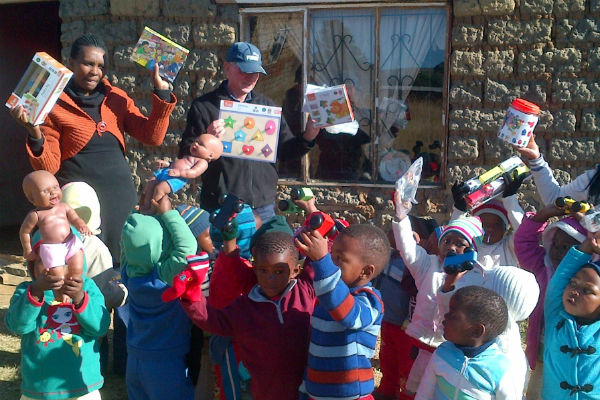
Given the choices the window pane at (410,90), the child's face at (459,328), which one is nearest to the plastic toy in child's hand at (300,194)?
the child's face at (459,328)

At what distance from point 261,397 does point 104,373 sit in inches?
68.7

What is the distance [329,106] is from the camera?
411 centimetres

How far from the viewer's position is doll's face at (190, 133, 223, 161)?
3.42 meters

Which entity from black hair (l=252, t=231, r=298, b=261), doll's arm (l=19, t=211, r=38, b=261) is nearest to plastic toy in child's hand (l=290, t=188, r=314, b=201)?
black hair (l=252, t=231, r=298, b=261)

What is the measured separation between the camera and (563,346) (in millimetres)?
2906

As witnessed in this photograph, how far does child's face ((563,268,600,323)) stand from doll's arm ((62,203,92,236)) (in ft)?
7.85

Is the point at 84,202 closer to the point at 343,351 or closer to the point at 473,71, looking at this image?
the point at 343,351

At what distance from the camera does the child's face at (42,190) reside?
3414mm

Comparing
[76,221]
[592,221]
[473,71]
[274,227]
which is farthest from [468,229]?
[473,71]

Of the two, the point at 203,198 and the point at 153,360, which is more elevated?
the point at 203,198

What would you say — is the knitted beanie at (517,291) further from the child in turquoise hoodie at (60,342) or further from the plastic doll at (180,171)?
the child in turquoise hoodie at (60,342)

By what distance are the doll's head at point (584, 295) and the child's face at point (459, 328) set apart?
53 centimetres

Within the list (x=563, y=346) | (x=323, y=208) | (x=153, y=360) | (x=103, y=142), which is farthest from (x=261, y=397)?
(x=323, y=208)

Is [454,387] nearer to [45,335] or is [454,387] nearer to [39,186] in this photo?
[45,335]
